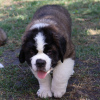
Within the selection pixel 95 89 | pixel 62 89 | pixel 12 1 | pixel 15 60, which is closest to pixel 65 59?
pixel 62 89

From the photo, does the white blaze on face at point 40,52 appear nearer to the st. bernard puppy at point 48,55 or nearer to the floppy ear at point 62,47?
the st. bernard puppy at point 48,55

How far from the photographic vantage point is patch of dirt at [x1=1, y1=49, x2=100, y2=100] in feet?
12.1

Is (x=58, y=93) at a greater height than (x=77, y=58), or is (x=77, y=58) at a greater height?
(x=58, y=93)

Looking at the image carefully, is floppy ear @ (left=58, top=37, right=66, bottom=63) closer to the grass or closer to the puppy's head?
the puppy's head

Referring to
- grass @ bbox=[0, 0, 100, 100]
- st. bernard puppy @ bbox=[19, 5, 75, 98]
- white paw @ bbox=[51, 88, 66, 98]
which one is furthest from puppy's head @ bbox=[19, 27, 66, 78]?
grass @ bbox=[0, 0, 100, 100]

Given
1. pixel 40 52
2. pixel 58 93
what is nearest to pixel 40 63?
pixel 40 52

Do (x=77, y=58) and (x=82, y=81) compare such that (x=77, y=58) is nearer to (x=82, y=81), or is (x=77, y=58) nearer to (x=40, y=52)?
(x=82, y=81)

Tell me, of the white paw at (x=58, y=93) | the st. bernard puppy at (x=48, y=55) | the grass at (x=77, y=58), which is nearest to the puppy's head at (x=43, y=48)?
the st. bernard puppy at (x=48, y=55)

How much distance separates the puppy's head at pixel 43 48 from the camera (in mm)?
3080

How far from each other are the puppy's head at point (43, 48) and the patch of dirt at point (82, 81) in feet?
2.45

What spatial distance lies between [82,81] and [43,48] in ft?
4.72

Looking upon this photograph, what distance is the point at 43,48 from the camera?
10.1 feet

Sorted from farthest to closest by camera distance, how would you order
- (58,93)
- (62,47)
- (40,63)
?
(58,93), (62,47), (40,63)

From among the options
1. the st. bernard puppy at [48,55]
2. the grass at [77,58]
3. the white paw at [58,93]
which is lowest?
the grass at [77,58]
